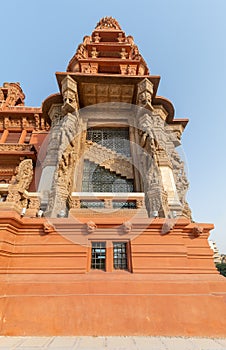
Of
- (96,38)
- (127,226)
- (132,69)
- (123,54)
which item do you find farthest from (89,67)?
(127,226)

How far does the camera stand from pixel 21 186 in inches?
260

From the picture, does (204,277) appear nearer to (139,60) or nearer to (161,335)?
(161,335)

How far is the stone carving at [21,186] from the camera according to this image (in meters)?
6.21

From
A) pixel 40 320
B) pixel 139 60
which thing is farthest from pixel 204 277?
pixel 139 60

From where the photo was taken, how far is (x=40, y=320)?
14.5 ft

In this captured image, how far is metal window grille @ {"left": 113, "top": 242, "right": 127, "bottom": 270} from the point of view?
575 cm

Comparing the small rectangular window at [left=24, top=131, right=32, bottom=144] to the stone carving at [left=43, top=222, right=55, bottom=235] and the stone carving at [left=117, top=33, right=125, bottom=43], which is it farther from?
the stone carving at [left=43, top=222, right=55, bottom=235]

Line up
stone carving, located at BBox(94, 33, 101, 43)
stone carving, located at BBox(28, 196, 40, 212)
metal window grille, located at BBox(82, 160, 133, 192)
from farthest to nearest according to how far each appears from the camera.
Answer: stone carving, located at BBox(94, 33, 101, 43) < metal window grille, located at BBox(82, 160, 133, 192) < stone carving, located at BBox(28, 196, 40, 212)

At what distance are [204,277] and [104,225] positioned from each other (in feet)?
11.1

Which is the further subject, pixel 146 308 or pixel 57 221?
pixel 57 221

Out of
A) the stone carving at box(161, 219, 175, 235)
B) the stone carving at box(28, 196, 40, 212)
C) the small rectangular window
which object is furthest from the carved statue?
the stone carving at box(161, 219, 175, 235)

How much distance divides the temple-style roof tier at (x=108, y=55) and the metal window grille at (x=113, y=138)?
5.10 meters

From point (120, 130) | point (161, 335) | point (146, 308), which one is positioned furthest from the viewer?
point (120, 130)

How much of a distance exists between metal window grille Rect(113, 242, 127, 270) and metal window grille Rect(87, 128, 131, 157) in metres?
5.72
